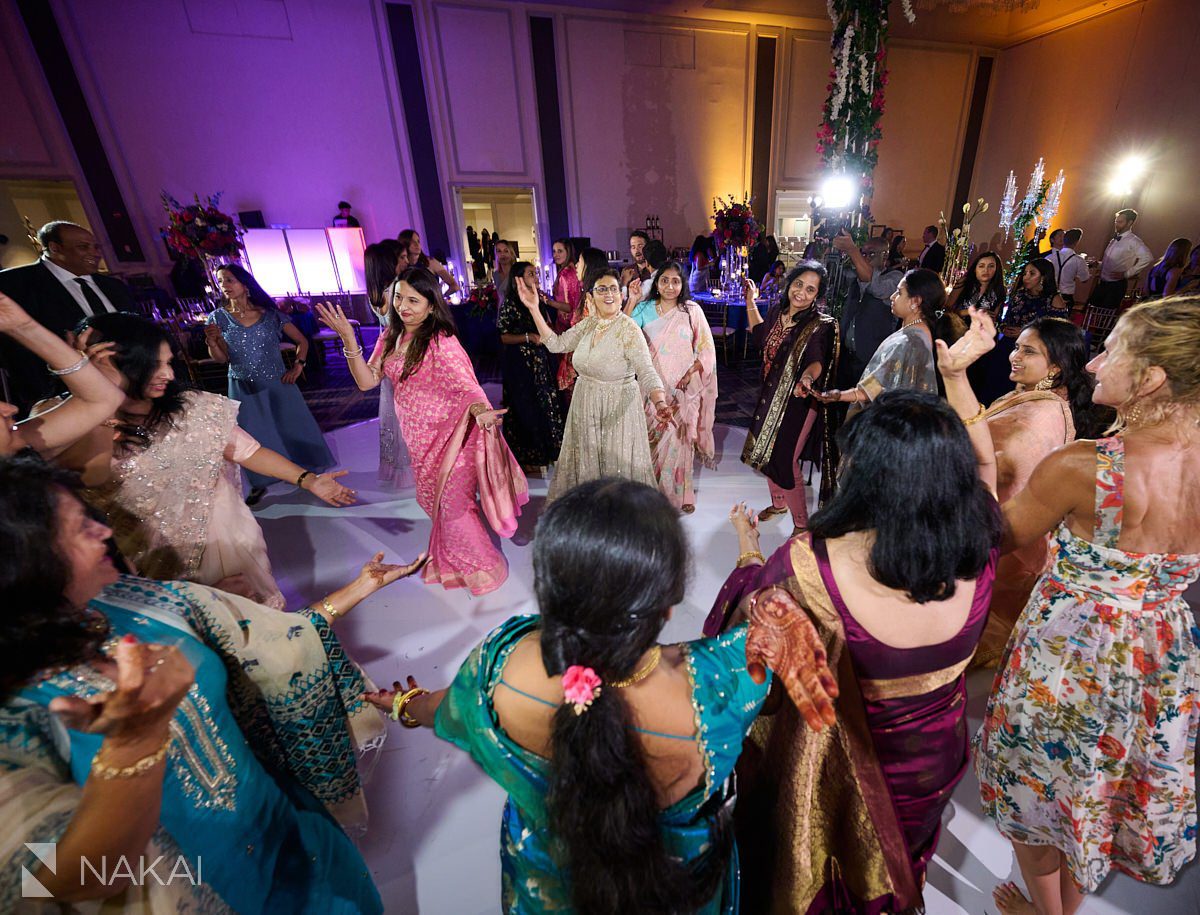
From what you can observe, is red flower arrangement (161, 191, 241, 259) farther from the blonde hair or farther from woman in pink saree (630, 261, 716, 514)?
the blonde hair

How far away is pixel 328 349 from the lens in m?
7.52

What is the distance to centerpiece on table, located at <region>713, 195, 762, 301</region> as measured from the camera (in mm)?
6199

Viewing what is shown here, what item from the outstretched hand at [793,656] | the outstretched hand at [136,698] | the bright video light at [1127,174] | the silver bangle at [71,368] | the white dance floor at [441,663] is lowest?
the white dance floor at [441,663]

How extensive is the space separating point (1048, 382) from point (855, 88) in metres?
2.43

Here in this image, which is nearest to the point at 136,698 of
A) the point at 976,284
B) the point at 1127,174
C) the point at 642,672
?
the point at 642,672

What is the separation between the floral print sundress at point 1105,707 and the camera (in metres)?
1.10

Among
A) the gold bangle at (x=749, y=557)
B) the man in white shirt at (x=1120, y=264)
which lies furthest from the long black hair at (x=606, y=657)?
the man in white shirt at (x=1120, y=264)

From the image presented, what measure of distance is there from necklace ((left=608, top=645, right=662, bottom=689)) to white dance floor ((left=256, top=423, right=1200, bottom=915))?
0.15 meters

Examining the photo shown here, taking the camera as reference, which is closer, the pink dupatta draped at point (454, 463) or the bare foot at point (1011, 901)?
the bare foot at point (1011, 901)

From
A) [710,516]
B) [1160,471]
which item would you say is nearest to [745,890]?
[1160,471]

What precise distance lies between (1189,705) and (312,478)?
242cm

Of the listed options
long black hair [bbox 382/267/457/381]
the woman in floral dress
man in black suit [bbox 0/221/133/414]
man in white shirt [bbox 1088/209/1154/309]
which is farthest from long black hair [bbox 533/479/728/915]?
man in white shirt [bbox 1088/209/1154/309]

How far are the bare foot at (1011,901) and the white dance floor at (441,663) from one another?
0.03 metres

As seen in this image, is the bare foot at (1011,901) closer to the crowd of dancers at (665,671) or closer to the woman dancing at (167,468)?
the crowd of dancers at (665,671)
